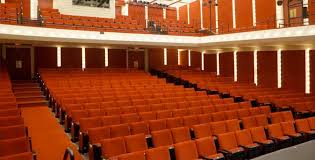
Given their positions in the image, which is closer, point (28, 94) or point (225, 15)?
point (28, 94)

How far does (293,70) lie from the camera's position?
22.6 ft

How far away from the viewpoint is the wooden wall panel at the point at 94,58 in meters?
8.69

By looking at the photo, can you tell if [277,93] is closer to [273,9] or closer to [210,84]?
[210,84]

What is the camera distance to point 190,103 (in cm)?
490

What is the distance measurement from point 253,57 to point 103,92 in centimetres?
446

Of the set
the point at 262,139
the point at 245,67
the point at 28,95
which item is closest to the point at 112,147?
the point at 262,139

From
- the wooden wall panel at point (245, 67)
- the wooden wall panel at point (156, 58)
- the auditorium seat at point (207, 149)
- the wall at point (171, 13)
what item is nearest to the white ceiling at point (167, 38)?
the wooden wall panel at point (245, 67)

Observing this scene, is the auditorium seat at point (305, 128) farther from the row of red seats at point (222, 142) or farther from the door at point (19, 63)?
the door at point (19, 63)

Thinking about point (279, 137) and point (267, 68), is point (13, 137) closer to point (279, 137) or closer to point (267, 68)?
point (279, 137)

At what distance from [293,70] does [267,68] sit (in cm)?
71

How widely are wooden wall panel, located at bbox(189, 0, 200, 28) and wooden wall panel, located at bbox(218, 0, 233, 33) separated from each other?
43.3 inches

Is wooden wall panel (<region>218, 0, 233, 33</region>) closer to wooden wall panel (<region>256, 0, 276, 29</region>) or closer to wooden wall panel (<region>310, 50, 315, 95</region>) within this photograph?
wooden wall panel (<region>256, 0, 276, 29</region>)

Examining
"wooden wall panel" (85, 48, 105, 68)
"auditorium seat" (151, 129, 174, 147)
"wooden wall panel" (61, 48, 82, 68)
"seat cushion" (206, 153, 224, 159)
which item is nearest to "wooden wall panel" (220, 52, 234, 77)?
"wooden wall panel" (85, 48, 105, 68)

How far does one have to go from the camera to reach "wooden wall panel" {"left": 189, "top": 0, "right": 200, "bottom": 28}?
10.1 meters
